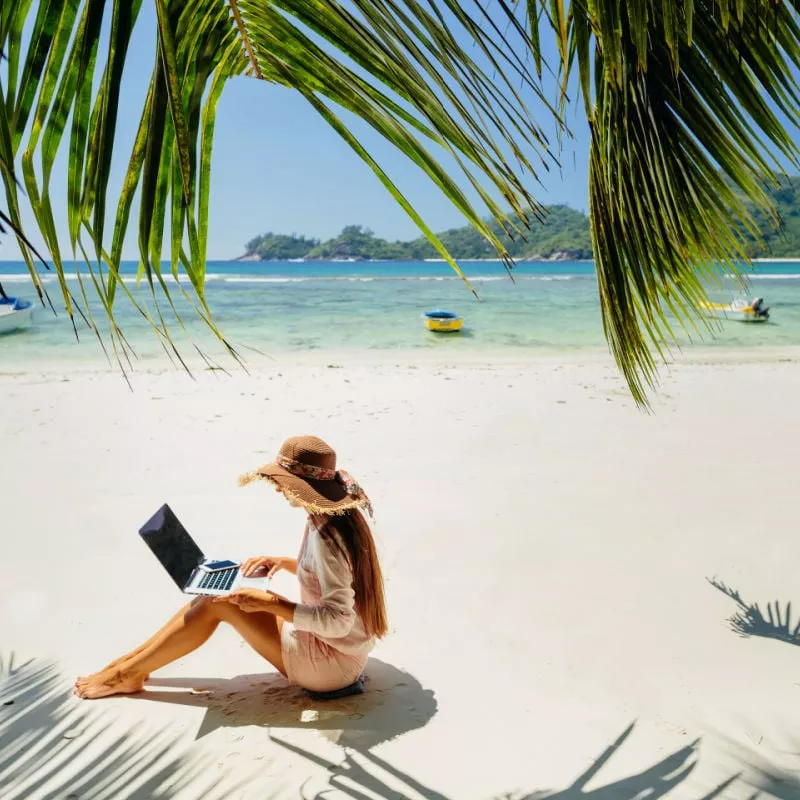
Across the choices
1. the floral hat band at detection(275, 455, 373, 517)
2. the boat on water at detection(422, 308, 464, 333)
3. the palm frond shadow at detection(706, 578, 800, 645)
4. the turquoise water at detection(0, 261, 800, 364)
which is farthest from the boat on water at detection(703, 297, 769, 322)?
the floral hat band at detection(275, 455, 373, 517)

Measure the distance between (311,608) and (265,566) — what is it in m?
0.46

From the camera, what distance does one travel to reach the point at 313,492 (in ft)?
8.13

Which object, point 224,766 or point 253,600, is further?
point 253,600

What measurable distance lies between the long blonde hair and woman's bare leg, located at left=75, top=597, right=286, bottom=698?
35 cm

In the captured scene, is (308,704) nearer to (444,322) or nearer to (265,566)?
(265,566)

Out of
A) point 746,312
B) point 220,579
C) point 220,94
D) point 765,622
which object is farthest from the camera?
point 746,312

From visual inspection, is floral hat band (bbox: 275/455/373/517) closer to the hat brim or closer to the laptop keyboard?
the hat brim

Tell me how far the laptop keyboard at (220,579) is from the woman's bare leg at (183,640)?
92 millimetres

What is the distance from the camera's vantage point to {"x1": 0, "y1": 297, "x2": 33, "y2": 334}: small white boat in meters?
18.8

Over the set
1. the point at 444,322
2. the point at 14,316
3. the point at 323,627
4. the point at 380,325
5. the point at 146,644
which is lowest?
the point at 146,644

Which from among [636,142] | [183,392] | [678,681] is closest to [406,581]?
[678,681]

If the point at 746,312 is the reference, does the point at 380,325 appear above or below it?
below

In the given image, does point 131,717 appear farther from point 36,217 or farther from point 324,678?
point 36,217

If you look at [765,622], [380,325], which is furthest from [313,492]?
[380,325]
